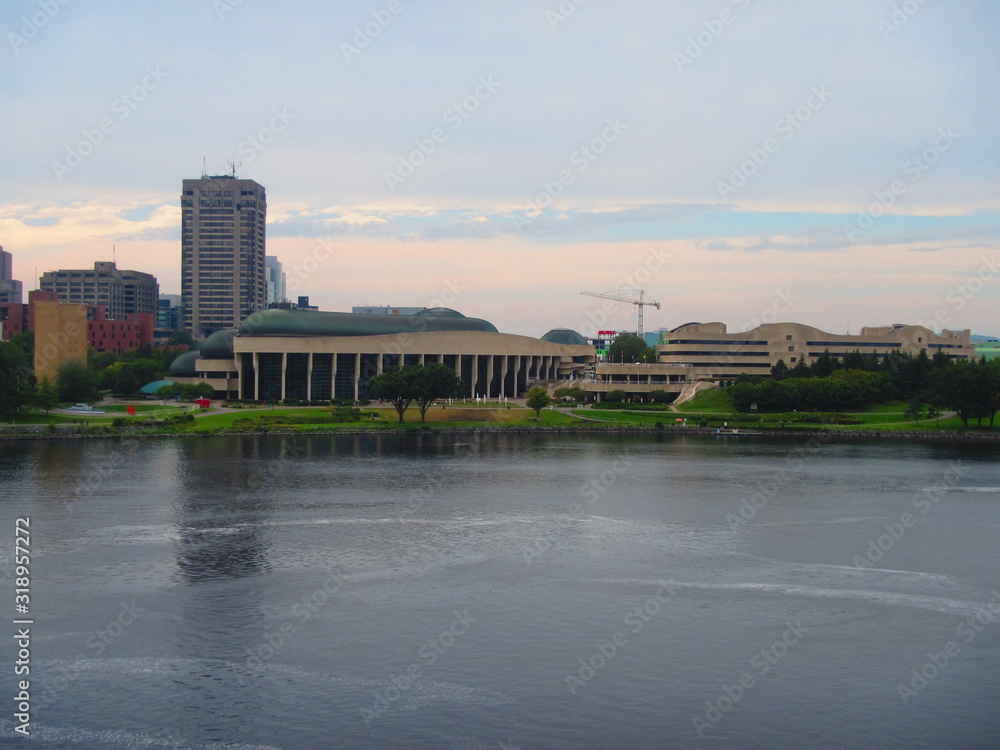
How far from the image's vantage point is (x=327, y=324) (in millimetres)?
124938

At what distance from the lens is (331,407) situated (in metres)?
108

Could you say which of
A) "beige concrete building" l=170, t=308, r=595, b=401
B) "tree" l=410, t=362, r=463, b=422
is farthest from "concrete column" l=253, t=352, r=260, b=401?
"tree" l=410, t=362, r=463, b=422

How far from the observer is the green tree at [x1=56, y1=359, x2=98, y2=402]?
108 metres

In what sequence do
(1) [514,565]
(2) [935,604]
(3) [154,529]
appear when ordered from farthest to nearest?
(3) [154,529] < (1) [514,565] < (2) [935,604]

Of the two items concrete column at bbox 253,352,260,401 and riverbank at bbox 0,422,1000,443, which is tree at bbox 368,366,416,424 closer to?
riverbank at bbox 0,422,1000,443

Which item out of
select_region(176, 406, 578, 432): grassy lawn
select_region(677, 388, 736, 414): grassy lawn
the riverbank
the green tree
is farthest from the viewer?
select_region(677, 388, 736, 414): grassy lawn

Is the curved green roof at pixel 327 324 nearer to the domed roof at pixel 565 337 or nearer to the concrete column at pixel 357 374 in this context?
the concrete column at pixel 357 374

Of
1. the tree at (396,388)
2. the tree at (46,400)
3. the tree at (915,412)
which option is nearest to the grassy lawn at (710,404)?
the tree at (915,412)

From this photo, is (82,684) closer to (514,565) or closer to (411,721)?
(411,721)

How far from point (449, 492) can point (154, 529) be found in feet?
57.9

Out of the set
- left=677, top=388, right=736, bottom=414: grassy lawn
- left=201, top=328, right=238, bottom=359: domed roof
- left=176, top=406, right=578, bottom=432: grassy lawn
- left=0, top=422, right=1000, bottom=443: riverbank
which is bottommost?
left=0, top=422, right=1000, bottom=443: riverbank

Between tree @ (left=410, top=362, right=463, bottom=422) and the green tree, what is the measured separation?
→ 128ft

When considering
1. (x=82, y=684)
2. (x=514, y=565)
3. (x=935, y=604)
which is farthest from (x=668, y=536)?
(x=82, y=684)

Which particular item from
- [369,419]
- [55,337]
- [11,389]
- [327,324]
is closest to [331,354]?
[327,324]
